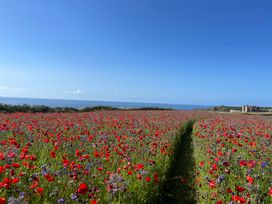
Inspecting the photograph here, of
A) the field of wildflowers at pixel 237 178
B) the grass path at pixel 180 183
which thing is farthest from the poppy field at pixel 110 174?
the grass path at pixel 180 183

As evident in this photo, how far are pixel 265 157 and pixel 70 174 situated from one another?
4.83 metres

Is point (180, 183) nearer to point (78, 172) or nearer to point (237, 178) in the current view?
point (237, 178)

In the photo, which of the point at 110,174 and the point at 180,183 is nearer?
the point at 110,174

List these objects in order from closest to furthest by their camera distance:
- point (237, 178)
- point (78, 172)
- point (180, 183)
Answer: point (78, 172), point (237, 178), point (180, 183)

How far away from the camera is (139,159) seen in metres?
6.06

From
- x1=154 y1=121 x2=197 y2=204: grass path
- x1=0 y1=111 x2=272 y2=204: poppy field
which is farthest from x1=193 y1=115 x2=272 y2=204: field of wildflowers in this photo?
x1=154 y1=121 x2=197 y2=204: grass path

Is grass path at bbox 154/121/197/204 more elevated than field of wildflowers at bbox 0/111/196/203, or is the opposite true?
field of wildflowers at bbox 0/111/196/203

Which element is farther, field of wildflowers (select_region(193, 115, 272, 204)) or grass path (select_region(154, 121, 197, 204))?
grass path (select_region(154, 121, 197, 204))

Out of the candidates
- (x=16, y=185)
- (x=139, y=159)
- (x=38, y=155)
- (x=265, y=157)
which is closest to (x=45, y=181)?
(x=16, y=185)

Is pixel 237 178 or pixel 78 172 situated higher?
pixel 78 172

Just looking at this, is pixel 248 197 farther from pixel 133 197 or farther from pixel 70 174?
pixel 70 174

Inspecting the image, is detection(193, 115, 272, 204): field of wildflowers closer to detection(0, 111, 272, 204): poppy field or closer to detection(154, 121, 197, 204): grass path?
detection(0, 111, 272, 204): poppy field

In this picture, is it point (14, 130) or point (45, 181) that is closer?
point (45, 181)

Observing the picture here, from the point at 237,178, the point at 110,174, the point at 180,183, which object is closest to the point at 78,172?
the point at 110,174
